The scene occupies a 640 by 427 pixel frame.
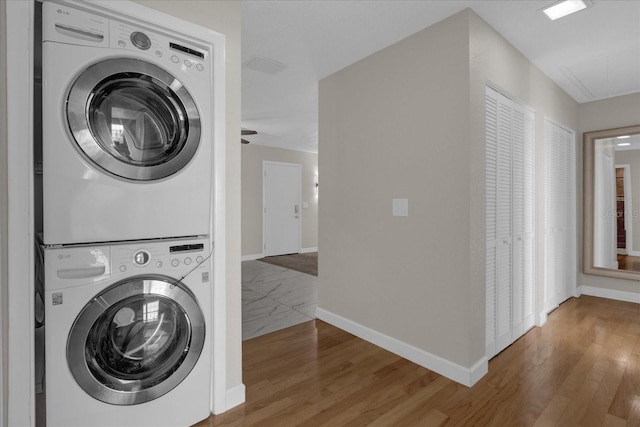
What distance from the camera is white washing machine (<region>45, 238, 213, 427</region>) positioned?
131 centimetres

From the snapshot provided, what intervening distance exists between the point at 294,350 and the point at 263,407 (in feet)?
2.38

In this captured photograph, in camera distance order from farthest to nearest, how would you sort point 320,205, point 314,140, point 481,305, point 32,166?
point 314,140, point 320,205, point 481,305, point 32,166

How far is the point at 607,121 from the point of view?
148 inches

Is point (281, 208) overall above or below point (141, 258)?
above

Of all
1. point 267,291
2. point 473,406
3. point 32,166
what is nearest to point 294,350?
point 473,406

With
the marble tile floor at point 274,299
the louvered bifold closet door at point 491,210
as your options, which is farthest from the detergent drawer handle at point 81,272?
the louvered bifold closet door at point 491,210

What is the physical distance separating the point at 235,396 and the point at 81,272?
106 centimetres

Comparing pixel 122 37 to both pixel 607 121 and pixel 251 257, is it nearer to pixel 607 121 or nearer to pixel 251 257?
pixel 607 121

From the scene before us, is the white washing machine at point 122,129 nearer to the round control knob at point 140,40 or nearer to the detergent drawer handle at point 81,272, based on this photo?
the round control knob at point 140,40

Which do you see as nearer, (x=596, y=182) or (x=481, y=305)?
(x=481, y=305)

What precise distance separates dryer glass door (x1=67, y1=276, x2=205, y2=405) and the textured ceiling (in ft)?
6.04

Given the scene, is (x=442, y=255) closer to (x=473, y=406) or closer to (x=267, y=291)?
(x=473, y=406)

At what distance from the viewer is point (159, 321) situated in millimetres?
1511

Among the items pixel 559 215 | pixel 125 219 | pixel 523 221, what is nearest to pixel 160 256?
pixel 125 219
